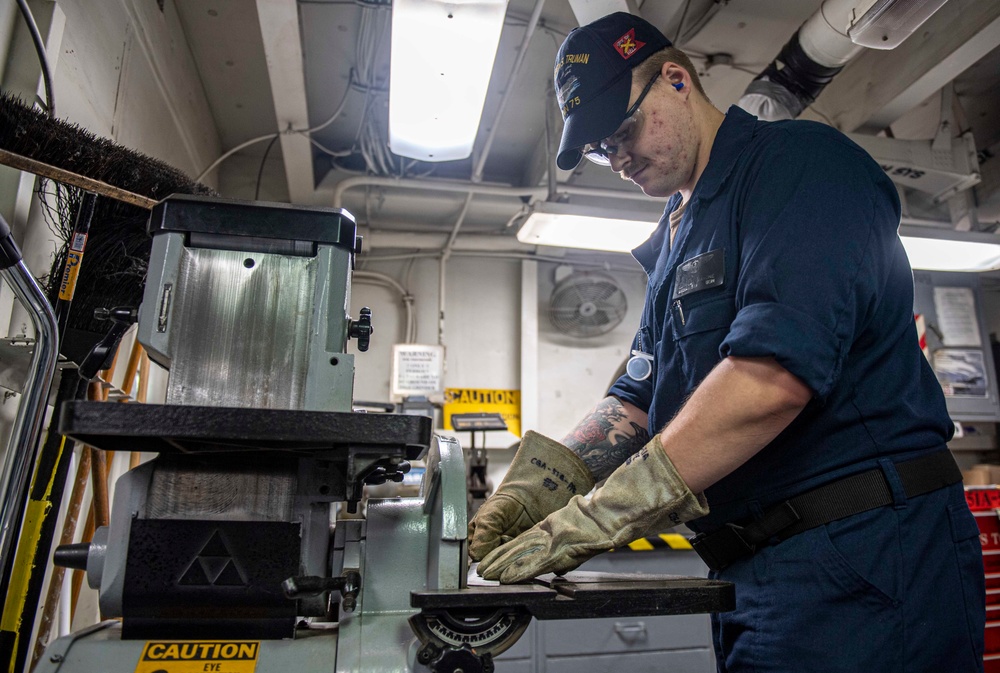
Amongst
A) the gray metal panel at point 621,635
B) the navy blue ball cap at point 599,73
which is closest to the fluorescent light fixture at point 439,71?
the navy blue ball cap at point 599,73

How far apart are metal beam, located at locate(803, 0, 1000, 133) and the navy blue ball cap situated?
1.72 metres

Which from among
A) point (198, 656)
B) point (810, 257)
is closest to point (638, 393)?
point (810, 257)

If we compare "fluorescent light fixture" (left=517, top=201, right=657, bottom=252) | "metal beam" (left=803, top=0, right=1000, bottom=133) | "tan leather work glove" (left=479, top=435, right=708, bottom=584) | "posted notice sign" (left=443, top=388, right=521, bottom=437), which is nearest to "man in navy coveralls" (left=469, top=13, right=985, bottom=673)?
"tan leather work glove" (left=479, top=435, right=708, bottom=584)

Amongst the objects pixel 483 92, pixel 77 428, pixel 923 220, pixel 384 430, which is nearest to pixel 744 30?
pixel 483 92

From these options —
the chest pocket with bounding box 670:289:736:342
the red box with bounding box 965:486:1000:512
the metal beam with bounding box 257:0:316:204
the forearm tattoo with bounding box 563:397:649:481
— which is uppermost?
the metal beam with bounding box 257:0:316:204

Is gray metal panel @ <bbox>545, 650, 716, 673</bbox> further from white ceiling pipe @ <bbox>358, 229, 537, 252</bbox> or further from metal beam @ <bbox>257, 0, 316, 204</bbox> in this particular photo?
metal beam @ <bbox>257, 0, 316, 204</bbox>

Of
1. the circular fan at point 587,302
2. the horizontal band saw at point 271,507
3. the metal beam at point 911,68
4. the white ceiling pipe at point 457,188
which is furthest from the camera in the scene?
the circular fan at point 587,302

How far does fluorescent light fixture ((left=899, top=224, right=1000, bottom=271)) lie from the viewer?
2.75 meters

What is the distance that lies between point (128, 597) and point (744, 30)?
105 inches

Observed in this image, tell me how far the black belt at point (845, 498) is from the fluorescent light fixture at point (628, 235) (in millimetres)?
1882

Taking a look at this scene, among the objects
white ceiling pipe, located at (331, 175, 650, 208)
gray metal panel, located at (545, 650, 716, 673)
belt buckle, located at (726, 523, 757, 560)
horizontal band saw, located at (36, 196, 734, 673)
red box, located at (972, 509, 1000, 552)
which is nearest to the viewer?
horizontal band saw, located at (36, 196, 734, 673)

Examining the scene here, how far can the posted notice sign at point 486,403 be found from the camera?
3688 millimetres

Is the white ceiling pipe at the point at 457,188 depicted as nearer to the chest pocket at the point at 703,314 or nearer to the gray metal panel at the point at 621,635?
the gray metal panel at the point at 621,635

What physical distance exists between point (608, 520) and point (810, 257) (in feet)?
1.43
